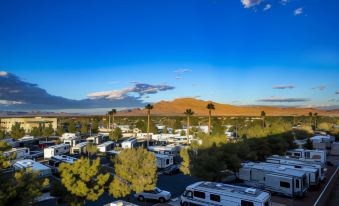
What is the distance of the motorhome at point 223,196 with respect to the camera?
18.7 m

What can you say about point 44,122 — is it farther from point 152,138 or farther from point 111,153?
point 111,153

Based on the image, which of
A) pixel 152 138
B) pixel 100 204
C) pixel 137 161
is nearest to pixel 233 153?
pixel 137 161

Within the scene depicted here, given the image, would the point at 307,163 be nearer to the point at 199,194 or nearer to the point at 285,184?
the point at 285,184

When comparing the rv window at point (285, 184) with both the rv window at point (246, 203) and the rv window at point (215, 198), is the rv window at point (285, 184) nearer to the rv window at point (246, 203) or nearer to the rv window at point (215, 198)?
the rv window at point (246, 203)

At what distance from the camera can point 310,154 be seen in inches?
1633

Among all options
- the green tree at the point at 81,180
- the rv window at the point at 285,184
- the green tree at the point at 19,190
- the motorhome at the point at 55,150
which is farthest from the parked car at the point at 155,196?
the motorhome at the point at 55,150

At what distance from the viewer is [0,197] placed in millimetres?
11742

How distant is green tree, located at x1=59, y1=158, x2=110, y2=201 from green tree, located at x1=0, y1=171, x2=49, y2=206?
3.49 m

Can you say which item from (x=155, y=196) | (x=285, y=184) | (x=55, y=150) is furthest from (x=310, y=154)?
(x=55, y=150)

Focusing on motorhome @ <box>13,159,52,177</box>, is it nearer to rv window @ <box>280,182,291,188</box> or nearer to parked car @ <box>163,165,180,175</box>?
parked car @ <box>163,165,180,175</box>

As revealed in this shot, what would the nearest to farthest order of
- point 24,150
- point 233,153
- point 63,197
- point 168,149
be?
1. point 63,197
2. point 233,153
3. point 24,150
4. point 168,149

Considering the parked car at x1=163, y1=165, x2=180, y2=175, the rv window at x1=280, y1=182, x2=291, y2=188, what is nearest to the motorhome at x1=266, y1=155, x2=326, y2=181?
the rv window at x1=280, y1=182, x2=291, y2=188

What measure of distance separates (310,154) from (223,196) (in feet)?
92.5

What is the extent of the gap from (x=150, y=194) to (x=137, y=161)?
13.1 ft
